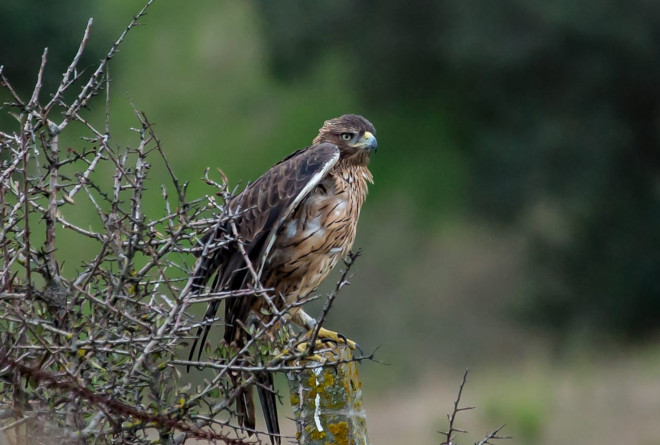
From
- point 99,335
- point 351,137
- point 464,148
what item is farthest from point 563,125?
point 99,335

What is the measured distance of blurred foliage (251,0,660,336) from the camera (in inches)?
575

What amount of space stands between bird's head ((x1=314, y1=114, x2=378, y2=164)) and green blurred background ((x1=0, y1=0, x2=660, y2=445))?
23.7 feet

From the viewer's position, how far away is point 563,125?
14938mm

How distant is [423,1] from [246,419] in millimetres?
12264

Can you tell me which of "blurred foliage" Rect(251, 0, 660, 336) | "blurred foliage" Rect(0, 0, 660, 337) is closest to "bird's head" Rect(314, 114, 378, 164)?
"blurred foliage" Rect(0, 0, 660, 337)

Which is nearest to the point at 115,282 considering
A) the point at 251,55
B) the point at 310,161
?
the point at 310,161

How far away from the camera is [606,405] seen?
36.3 ft

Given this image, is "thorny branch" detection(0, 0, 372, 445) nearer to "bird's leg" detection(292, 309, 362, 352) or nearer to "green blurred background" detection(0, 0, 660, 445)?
"bird's leg" detection(292, 309, 362, 352)

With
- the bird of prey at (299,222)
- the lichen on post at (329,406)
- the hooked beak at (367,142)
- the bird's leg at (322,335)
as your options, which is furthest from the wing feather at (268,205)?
the lichen on post at (329,406)

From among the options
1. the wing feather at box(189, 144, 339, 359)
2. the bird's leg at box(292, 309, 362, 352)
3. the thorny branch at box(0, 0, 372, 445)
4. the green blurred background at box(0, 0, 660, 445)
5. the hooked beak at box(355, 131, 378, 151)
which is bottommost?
the thorny branch at box(0, 0, 372, 445)

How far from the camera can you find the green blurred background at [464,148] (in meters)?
13.9

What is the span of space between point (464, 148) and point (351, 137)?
36.5 ft

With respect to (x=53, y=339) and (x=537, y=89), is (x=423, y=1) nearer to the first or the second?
(x=537, y=89)

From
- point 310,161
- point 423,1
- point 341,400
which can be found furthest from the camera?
point 423,1
